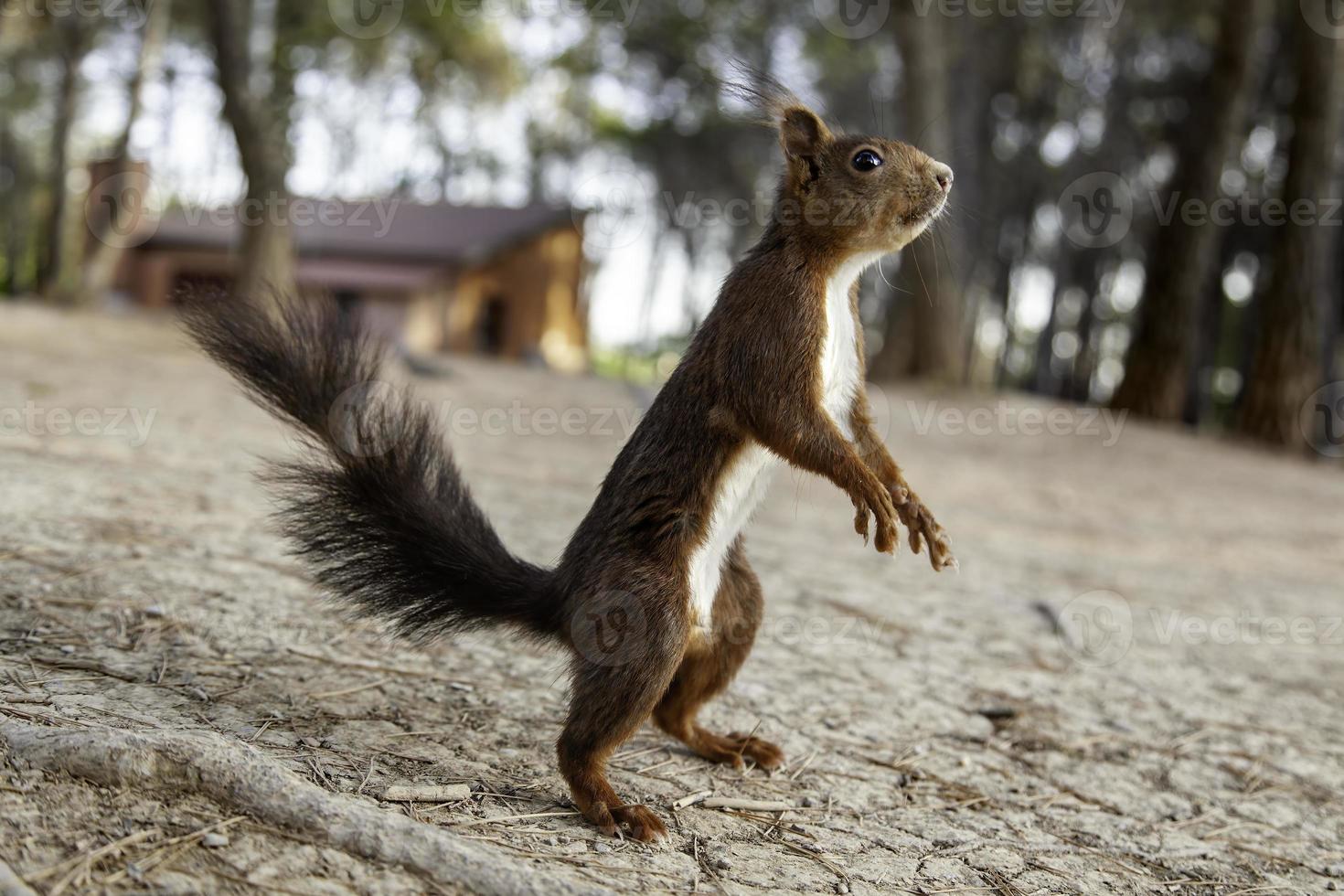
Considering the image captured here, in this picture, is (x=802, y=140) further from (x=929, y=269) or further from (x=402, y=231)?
(x=402, y=231)

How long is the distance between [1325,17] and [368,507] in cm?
1461

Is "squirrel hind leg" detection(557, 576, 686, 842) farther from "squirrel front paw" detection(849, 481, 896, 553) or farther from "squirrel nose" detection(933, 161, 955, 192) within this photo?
"squirrel nose" detection(933, 161, 955, 192)

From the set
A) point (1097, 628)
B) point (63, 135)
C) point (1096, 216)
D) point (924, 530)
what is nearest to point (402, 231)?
point (63, 135)

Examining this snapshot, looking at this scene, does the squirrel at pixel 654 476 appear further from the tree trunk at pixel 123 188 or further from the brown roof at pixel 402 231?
the brown roof at pixel 402 231

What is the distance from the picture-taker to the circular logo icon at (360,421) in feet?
9.29

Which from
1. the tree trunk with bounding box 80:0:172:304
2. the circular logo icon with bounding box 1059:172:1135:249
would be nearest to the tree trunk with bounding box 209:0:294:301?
the tree trunk with bounding box 80:0:172:304

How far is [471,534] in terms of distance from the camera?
9.58ft

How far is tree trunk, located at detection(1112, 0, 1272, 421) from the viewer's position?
45.2ft

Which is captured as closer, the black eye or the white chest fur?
the white chest fur

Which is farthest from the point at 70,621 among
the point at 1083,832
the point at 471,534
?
the point at 1083,832

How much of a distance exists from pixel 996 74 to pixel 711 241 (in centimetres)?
1531

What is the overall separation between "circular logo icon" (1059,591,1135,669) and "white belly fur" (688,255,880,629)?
2412mm

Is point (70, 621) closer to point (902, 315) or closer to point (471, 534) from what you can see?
point (471, 534)

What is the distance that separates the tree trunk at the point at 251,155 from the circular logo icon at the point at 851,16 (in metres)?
12.1
